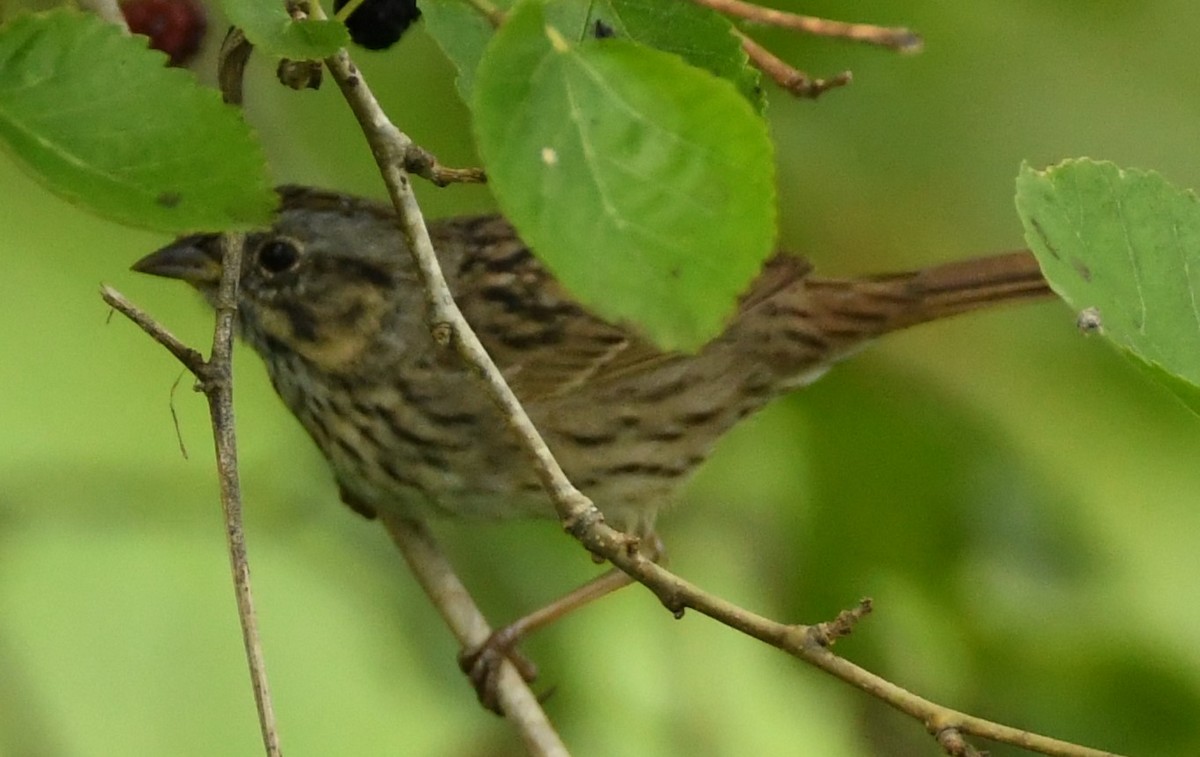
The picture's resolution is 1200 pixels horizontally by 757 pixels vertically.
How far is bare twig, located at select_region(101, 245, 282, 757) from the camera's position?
0.84m

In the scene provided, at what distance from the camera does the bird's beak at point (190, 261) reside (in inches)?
59.6

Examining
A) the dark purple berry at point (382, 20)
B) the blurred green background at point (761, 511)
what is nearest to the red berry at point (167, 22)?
the blurred green background at point (761, 511)

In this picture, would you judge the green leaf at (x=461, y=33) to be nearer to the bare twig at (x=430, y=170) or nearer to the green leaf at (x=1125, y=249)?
the bare twig at (x=430, y=170)

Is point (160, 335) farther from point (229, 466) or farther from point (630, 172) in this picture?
point (630, 172)

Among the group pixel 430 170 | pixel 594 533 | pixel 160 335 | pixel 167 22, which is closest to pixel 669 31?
pixel 430 170

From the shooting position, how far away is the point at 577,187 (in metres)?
0.62

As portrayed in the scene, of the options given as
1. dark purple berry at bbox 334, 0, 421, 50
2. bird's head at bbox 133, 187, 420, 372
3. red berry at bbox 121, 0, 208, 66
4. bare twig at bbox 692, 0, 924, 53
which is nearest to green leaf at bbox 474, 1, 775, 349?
bare twig at bbox 692, 0, 924, 53

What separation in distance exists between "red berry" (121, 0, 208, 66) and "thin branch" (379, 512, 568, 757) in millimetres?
560

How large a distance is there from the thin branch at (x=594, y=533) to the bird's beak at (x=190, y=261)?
771mm

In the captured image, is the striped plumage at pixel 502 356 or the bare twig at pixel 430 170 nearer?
the bare twig at pixel 430 170

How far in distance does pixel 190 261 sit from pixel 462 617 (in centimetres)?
47

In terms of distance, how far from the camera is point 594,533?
790 millimetres

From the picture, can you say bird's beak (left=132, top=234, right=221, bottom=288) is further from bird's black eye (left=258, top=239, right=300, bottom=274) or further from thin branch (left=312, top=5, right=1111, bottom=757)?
thin branch (left=312, top=5, right=1111, bottom=757)

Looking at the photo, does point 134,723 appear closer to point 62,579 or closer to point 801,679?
point 62,579
